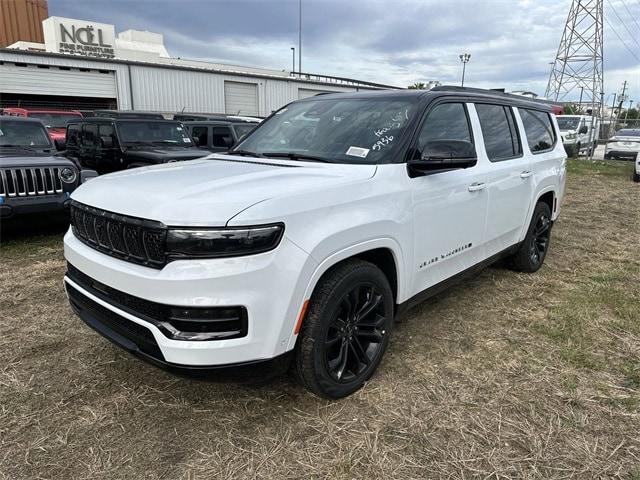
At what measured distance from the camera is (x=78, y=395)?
9.38ft

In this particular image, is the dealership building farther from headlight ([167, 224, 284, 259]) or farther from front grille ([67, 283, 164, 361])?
headlight ([167, 224, 284, 259])

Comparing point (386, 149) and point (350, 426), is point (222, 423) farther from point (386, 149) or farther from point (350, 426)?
point (386, 149)

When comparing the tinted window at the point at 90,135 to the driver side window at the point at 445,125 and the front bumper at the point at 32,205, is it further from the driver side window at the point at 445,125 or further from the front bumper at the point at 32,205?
the driver side window at the point at 445,125

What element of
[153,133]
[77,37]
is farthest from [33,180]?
[77,37]

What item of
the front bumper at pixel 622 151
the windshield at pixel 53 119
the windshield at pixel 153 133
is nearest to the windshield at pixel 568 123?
the front bumper at pixel 622 151

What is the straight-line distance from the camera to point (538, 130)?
16.3 ft

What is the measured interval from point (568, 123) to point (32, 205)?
22298mm

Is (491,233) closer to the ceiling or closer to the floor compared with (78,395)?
closer to the ceiling

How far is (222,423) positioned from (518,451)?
158cm

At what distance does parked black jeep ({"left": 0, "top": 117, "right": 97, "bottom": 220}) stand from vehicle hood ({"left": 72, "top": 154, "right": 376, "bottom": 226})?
3.30 metres

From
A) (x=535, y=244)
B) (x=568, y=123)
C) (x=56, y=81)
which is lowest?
(x=535, y=244)

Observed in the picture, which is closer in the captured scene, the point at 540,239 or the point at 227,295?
the point at 227,295

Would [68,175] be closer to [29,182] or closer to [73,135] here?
[29,182]

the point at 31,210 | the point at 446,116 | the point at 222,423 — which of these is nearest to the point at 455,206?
the point at 446,116
